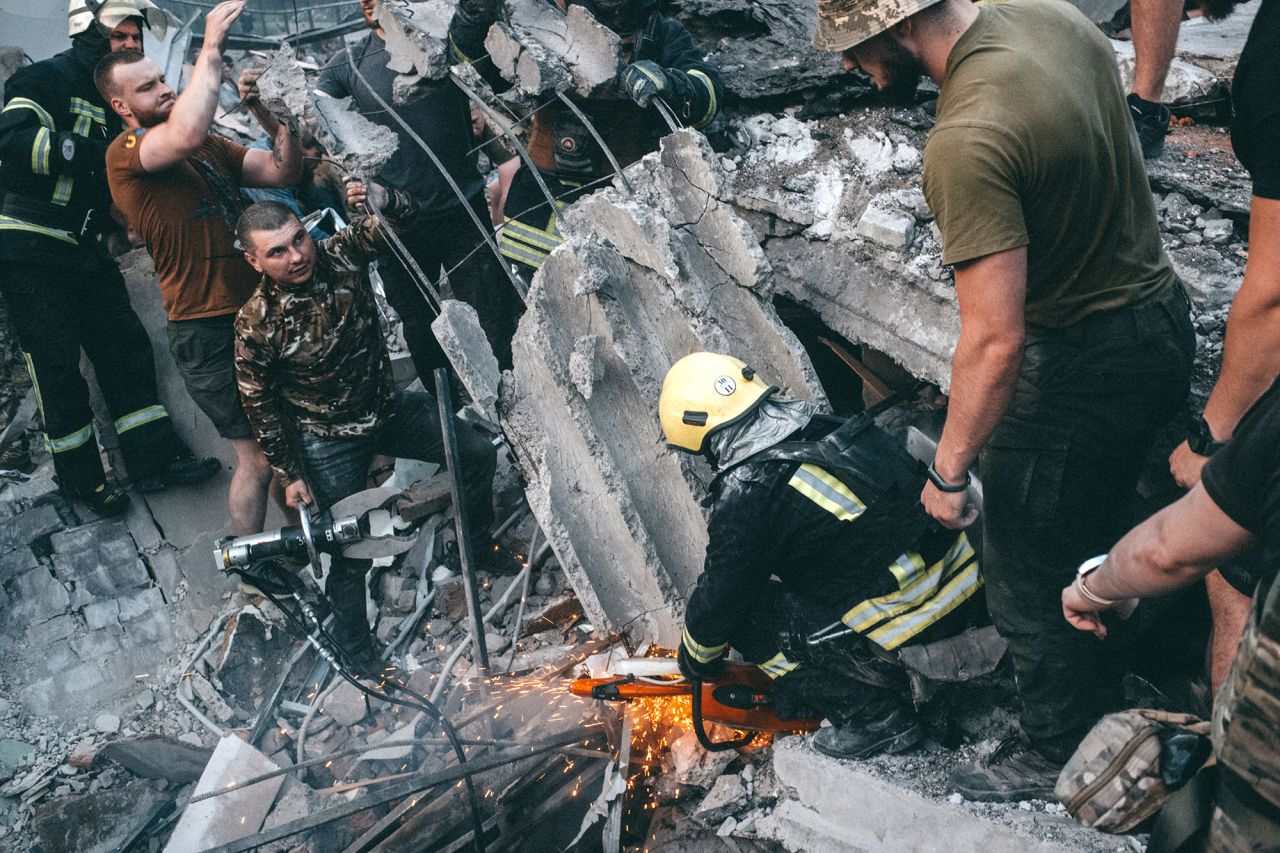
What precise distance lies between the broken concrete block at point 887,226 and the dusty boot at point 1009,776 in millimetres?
1975

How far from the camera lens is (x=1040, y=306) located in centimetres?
237

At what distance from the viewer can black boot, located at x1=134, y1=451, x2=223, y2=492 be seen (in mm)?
5094

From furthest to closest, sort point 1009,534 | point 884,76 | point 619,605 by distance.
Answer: point 619,605 → point 1009,534 → point 884,76

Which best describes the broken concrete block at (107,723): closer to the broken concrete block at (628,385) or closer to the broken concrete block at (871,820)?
the broken concrete block at (628,385)

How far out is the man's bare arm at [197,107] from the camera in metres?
3.98

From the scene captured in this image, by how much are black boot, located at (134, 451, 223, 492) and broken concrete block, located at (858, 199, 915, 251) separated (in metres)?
3.84

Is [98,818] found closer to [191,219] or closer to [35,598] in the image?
[35,598]

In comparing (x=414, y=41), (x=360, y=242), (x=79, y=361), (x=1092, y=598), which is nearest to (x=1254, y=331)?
(x=1092, y=598)

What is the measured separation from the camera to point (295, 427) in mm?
4352

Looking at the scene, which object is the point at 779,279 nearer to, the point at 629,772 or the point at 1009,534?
the point at 1009,534

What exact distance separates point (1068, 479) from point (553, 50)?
3108 mm

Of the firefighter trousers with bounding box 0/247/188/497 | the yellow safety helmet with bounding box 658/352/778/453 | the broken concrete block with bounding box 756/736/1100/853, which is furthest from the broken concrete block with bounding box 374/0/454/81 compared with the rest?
the broken concrete block with bounding box 756/736/1100/853

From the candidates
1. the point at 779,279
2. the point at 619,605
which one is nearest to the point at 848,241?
the point at 779,279

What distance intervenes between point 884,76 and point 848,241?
1588mm
